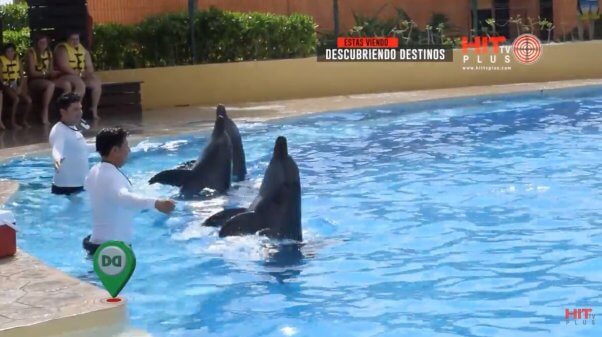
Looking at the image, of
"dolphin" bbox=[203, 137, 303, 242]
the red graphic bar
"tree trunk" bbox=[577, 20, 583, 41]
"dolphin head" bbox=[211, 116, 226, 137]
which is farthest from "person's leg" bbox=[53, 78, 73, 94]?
"tree trunk" bbox=[577, 20, 583, 41]

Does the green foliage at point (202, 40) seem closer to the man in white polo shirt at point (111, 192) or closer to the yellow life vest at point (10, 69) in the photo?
the yellow life vest at point (10, 69)

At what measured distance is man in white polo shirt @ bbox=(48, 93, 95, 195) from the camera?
8.91 metres

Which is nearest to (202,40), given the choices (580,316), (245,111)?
(245,111)

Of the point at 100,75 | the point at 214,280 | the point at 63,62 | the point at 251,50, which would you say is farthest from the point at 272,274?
the point at 251,50

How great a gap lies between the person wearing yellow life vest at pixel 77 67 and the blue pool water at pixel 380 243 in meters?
2.65

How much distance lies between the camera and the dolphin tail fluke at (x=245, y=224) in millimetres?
7461

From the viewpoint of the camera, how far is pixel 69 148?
923 cm

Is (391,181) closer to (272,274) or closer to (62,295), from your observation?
(272,274)

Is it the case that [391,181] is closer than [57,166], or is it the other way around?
[57,166]

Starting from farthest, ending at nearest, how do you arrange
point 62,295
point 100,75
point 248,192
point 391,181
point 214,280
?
point 100,75 → point 391,181 → point 248,192 → point 214,280 → point 62,295

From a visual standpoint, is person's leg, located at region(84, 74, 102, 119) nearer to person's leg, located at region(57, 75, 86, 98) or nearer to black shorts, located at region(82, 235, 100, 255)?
person's leg, located at region(57, 75, 86, 98)

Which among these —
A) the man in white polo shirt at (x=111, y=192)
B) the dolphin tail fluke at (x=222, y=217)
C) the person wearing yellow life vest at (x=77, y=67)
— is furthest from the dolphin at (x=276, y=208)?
the person wearing yellow life vest at (x=77, y=67)

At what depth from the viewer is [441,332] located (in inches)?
233

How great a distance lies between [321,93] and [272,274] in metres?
12.1
